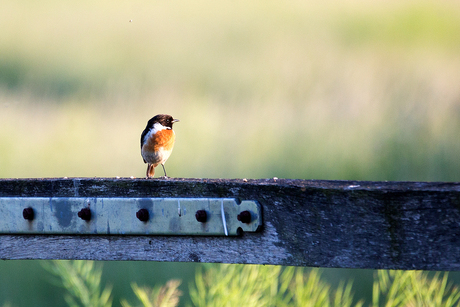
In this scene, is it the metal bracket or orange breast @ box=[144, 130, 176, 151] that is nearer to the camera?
the metal bracket

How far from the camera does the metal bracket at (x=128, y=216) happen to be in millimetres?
1464

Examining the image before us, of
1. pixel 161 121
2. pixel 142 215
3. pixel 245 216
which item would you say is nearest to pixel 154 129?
pixel 161 121

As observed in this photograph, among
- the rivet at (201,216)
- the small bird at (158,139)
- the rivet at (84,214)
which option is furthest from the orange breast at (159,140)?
the rivet at (201,216)

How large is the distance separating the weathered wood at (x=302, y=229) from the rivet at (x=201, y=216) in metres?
0.07

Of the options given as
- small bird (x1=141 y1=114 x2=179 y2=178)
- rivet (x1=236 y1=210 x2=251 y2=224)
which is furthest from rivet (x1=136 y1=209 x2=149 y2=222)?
small bird (x1=141 y1=114 x2=179 y2=178)

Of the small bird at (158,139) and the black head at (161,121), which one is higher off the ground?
the black head at (161,121)

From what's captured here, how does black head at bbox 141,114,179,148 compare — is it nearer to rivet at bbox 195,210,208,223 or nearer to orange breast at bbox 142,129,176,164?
orange breast at bbox 142,129,176,164

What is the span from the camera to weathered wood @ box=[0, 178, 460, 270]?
129 cm

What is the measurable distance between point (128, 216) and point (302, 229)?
1.75ft

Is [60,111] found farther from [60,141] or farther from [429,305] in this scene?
[429,305]

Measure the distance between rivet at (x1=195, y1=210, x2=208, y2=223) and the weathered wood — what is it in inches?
2.7

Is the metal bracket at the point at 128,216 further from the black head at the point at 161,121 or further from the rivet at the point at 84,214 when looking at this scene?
the black head at the point at 161,121

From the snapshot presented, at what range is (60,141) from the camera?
5.46m

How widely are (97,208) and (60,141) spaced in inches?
162
